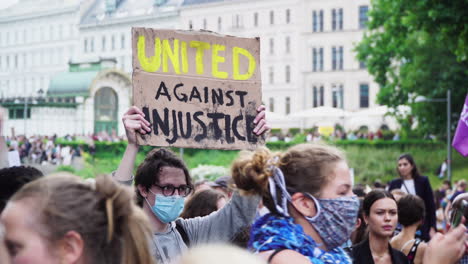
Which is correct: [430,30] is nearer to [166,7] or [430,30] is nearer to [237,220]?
[237,220]

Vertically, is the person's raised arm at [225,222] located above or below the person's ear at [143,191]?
below

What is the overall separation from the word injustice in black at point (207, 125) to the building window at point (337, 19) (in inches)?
2715

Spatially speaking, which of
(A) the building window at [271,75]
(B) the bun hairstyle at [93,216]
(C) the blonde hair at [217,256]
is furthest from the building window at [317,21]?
(C) the blonde hair at [217,256]

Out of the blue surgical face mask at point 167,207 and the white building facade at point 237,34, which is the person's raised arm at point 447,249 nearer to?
the blue surgical face mask at point 167,207

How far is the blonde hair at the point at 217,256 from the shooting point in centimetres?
193

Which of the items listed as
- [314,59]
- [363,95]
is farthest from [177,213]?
[314,59]

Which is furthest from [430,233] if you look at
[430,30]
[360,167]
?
[360,167]

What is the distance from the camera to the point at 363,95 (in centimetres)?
7081

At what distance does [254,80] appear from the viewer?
15.4 feet

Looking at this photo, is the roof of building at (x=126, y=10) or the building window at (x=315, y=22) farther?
the roof of building at (x=126, y=10)

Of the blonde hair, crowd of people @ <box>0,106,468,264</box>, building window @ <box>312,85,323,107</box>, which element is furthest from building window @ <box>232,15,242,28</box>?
the blonde hair

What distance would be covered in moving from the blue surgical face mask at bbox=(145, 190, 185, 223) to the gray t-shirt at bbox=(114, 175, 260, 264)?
0.30 feet

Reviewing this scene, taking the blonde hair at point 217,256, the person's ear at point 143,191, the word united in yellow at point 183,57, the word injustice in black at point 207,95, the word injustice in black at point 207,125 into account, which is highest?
the word united in yellow at point 183,57

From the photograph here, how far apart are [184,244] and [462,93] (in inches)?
1011
